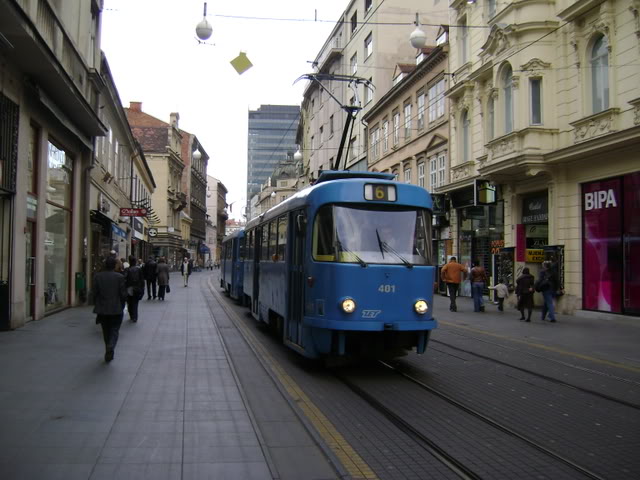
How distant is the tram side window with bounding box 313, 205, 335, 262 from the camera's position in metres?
8.23

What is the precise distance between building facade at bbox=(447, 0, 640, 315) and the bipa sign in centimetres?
3

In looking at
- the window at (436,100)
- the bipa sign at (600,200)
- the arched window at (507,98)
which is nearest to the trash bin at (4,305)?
the bipa sign at (600,200)

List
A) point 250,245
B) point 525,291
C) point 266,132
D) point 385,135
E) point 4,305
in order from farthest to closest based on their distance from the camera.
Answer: point 266,132
point 385,135
point 525,291
point 250,245
point 4,305

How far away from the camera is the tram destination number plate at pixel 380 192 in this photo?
329 inches

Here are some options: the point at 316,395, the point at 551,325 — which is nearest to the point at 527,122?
the point at 551,325

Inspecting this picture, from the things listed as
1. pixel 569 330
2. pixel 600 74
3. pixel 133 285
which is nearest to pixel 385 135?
pixel 600 74

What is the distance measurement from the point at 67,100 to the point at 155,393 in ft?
33.5

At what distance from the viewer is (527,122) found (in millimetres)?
18906

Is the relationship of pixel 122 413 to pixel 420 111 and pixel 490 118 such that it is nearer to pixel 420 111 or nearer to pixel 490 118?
pixel 490 118

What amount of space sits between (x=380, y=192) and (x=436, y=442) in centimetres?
397

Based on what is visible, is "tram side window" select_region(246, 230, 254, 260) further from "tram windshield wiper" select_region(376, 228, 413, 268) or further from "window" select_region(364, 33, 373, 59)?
"window" select_region(364, 33, 373, 59)

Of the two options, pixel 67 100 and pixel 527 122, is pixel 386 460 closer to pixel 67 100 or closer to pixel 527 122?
pixel 67 100

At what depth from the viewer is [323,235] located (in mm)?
8359

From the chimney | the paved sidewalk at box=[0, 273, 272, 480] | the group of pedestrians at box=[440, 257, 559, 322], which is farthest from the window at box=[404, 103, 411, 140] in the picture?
the chimney
